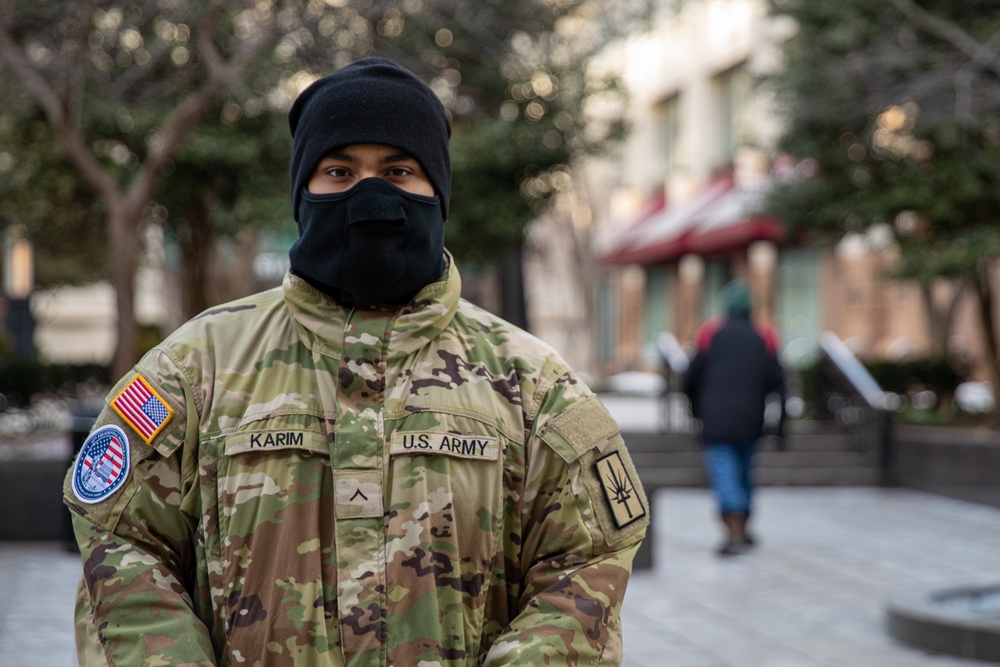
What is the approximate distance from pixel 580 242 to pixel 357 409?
29.8 meters

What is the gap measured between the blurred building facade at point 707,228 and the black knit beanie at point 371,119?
18.7m

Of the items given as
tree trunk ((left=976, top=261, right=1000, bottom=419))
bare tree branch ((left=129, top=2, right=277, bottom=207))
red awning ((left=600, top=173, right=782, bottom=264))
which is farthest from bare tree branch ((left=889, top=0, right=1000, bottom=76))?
red awning ((left=600, top=173, right=782, bottom=264))

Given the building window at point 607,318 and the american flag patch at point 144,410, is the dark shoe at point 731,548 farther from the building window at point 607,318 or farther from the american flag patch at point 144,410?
the building window at point 607,318

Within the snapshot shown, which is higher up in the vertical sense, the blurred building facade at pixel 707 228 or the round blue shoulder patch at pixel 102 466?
the blurred building facade at pixel 707 228

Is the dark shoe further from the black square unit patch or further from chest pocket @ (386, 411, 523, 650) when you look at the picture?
chest pocket @ (386, 411, 523, 650)

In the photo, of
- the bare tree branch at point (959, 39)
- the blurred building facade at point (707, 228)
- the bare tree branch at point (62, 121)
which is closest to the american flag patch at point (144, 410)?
the bare tree branch at point (62, 121)

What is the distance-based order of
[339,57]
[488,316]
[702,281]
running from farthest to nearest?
1. [702,281]
2. [339,57]
3. [488,316]

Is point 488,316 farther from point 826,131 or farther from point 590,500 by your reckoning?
point 826,131

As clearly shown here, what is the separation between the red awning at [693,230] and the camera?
28.6 meters

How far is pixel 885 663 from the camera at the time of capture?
6.75 meters

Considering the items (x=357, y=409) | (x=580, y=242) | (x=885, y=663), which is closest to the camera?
(x=357, y=409)

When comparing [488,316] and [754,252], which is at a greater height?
[754,252]

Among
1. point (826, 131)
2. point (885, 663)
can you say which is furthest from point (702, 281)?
point (885, 663)

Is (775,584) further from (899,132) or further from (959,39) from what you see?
(899,132)
